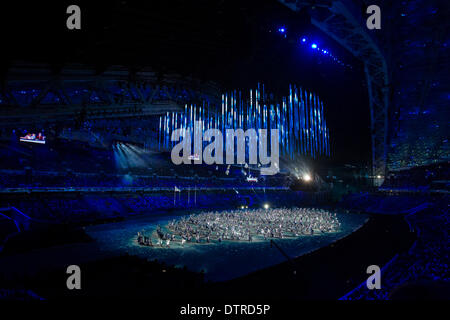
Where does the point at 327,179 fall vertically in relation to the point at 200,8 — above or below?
below

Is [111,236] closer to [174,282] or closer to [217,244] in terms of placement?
[217,244]

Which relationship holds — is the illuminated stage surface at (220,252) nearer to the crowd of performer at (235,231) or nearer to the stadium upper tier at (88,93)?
the crowd of performer at (235,231)

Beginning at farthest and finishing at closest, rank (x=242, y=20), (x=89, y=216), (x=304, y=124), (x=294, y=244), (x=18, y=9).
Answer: (x=304, y=124)
(x=89, y=216)
(x=294, y=244)
(x=242, y=20)
(x=18, y=9)

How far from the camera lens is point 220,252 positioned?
1414 centimetres

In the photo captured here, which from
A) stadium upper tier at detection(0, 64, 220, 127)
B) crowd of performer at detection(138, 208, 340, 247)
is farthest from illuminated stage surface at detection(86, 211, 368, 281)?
stadium upper tier at detection(0, 64, 220, 127)

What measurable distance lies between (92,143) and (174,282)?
3066 centimetres

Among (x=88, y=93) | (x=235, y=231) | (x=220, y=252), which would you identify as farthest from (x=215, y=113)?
(x=220, y=252)

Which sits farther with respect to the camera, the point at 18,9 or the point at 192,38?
the point at 192,38

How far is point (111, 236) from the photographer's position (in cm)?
1852

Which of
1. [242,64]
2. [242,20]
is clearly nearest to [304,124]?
[242,64]

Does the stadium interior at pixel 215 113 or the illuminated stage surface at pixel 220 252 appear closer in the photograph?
the stadium interior at pixel 215 113

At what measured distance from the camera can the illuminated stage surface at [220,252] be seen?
Result: 11336 millimetres

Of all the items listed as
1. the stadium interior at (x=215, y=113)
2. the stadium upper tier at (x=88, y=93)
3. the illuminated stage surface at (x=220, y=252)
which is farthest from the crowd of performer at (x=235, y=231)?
the stadium upper tier at (x=88, y=93)

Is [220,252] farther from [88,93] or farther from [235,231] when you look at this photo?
[88,93]
